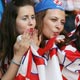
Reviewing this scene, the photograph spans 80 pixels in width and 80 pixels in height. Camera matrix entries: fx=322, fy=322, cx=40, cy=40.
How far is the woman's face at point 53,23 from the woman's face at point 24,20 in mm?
141

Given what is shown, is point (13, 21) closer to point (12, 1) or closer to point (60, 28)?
point (12, 1)

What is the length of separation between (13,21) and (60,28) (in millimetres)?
335

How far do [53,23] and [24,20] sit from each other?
23cm

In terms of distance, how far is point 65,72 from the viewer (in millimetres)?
1952

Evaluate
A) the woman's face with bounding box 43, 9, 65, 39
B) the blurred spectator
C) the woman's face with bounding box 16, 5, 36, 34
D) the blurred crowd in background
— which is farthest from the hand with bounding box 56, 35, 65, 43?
the blurred spectator

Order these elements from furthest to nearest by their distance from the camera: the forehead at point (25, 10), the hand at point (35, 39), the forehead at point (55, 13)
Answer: the forehead at point (55, 13) → the forehead at point (25, 10) → the hand at point (35, 39)

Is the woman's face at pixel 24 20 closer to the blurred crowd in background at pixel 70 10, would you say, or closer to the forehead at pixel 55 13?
the forehead at pixel 55 13

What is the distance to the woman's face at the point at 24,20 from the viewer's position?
210 cm

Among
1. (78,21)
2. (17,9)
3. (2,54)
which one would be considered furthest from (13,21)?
(78,21)

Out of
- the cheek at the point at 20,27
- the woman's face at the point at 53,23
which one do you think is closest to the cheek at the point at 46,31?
the woman's face at the point at 53,23

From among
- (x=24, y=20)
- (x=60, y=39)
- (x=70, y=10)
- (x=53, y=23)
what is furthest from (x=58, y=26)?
(x=70, y=10)

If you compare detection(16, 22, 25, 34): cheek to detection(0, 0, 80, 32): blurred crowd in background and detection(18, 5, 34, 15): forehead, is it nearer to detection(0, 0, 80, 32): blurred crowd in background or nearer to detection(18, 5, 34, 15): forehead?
detection(18, 5, 34, 15): forehead

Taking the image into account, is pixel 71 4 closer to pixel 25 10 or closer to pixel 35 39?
pixel 25 10

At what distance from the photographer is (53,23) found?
224 centimetres
